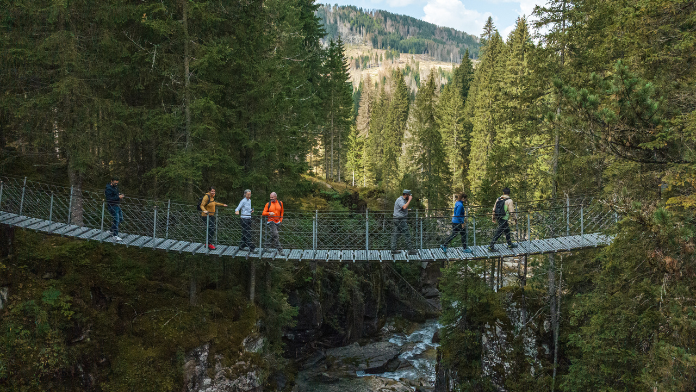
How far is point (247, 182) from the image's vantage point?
13320 millimetres

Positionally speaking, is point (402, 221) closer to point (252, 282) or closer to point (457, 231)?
point (457, 231)

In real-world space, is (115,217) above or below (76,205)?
below

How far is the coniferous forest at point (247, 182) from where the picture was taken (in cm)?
729

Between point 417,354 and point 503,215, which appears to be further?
point 417,354

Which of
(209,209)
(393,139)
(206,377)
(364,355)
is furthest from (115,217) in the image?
(393,139)

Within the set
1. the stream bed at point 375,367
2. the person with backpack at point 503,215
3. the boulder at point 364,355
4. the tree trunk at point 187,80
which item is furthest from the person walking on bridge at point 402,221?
the boulder at point 364,355

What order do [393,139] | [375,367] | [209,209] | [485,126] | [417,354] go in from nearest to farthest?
[209,209] → [375,367] → [417,354] → [485,126] → [393,139]

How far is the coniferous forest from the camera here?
7.29 m

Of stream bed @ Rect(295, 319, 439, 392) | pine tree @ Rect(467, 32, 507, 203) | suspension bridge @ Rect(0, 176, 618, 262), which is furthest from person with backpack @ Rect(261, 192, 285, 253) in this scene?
pine tree @ Rect(467, 32, 507, 203)

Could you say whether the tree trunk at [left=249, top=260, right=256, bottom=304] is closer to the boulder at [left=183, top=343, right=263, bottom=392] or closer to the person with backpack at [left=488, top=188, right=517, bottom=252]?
the boulder at [left=183, top=343, right=263, bottom=392]

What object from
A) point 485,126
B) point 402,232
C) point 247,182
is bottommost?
point 402,232

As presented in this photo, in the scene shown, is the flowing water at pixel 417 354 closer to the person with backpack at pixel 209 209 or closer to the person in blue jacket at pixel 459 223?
the person in blue jacket at pixel 459 223

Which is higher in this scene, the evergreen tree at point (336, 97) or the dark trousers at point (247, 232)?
the evergreen tree at point (336, 97)

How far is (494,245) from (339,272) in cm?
1307
